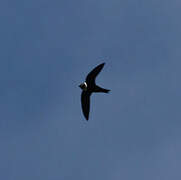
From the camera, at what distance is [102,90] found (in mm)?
96250

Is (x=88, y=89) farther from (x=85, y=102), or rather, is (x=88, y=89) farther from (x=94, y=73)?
(x=94, y=73)

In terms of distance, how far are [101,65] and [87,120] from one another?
15.1ft

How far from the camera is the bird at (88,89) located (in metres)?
95.3

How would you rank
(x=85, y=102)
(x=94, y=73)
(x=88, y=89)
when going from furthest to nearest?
(x=85, y=102) → (x=88, y=89) → (x=94, y=73)

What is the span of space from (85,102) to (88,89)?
1.36 meters

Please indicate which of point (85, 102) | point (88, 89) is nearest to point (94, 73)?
point (88, 89)

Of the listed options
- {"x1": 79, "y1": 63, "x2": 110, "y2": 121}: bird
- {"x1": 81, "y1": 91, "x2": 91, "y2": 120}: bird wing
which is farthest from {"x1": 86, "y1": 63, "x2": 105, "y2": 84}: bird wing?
{"x1": 81, "y1": 91, "x2": 91, "y2": 120}: bird wing

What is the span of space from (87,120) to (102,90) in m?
2.65

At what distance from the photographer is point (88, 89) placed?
317 feet

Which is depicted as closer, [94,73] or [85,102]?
[94,73]

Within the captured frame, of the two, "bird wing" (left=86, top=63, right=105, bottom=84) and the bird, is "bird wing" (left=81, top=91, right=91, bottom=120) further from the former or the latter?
"bird wing" (left=86, top=63, right=105, bottom=84)

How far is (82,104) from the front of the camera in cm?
9738

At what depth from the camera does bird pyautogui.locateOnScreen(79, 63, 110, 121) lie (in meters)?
95.3

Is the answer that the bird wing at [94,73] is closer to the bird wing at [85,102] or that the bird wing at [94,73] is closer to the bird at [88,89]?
the bird at [88,89]
